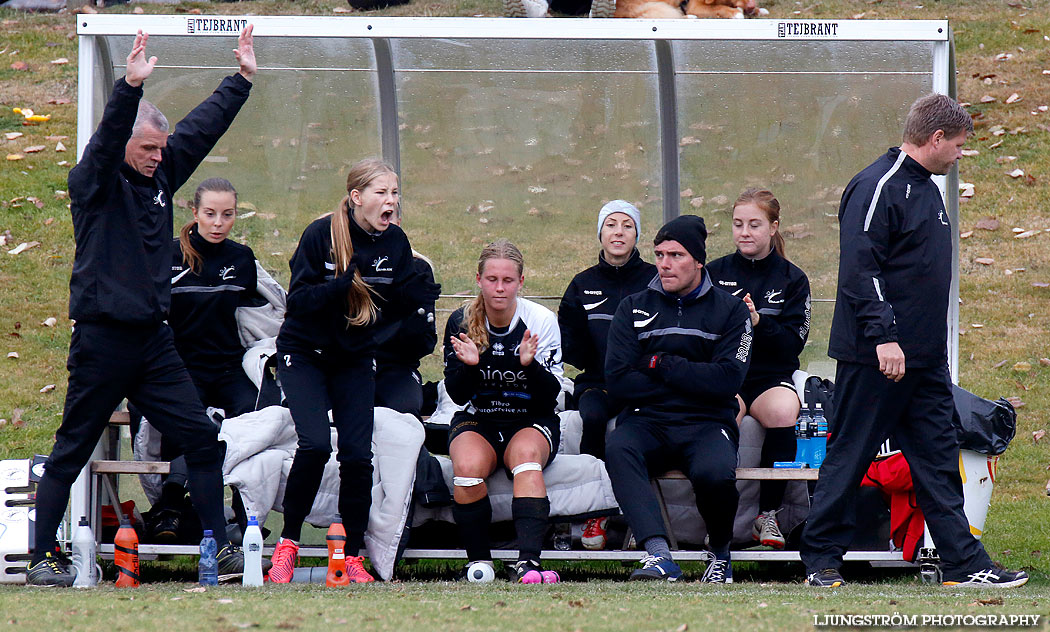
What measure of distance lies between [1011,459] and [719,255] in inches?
95.8

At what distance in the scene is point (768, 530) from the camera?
224 inches

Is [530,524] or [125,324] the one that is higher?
[125,324]

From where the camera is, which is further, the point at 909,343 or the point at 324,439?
the point at 324,439

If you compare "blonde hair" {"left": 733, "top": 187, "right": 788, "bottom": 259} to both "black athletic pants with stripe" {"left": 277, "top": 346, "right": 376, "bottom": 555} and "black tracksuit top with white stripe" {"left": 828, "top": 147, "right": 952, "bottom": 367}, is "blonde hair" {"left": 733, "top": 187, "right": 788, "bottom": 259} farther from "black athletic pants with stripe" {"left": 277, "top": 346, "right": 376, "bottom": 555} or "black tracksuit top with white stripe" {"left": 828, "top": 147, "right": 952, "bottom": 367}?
"black athletic pants with stripe" {"left": 277, "top": 346, "right": 376, "bottom": 555}

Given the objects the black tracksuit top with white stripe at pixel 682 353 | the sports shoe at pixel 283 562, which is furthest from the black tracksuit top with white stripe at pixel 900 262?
the sports shoe at pixel 283 562

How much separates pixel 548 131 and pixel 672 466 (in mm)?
2395

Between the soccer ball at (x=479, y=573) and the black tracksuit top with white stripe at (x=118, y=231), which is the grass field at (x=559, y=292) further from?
the black tracksuit top with white stripe at (x=118, y=231)

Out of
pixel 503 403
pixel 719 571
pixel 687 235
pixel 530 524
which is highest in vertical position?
pixel 687 235

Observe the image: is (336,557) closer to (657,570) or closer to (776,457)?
(657,570)

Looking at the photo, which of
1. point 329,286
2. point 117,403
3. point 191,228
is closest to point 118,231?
point 117,403

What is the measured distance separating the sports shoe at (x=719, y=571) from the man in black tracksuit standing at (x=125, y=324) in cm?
193

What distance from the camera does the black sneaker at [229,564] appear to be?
511 cm

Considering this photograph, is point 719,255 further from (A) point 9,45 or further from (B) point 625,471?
(A) point 9,45

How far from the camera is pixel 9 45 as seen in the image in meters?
14.1
